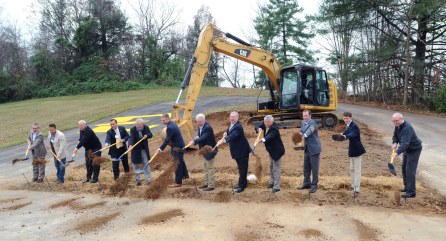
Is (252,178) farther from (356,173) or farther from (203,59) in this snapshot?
(203,59)

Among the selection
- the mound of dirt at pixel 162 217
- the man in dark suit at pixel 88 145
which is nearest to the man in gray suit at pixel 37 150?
the man in dark suit at pixel 88 145

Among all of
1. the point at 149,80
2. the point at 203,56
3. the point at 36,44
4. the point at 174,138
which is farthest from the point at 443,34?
the point at 36,44

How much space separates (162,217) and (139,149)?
2.84 m

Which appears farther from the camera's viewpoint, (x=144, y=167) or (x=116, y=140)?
(x=116, y=140)

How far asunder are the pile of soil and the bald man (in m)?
0.31

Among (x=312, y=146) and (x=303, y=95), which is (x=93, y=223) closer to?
(x=312, y=146)

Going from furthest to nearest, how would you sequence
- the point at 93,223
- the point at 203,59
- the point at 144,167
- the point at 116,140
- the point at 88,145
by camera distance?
the point at 203,59, the point at 88,145, the point at 116,140, the point at 144,167, the point at 93,223

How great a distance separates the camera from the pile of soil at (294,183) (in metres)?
8.25

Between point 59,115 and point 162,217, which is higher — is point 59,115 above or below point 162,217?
above

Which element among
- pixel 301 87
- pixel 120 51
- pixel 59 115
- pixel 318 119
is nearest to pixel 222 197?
pixel 301 87

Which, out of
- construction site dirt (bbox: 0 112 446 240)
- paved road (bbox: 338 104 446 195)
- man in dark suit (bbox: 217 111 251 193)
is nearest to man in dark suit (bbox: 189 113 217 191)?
construction site dirt (bbox: 0 112 446 240)

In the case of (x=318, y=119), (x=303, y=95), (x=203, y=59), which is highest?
(x=203, y=59)

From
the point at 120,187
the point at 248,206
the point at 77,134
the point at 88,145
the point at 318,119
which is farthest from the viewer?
the point at 77,134

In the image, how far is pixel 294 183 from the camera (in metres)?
9.48
